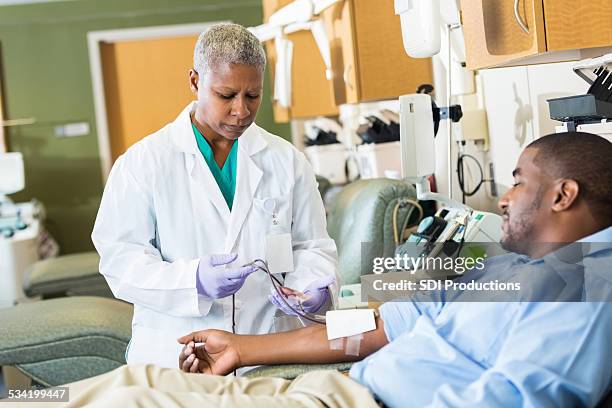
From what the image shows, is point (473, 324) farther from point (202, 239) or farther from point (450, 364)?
point (202, 239)

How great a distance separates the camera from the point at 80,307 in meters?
3.03

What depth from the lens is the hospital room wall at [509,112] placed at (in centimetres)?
245

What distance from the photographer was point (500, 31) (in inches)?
77.9

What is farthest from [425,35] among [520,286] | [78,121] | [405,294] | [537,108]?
[78,121]

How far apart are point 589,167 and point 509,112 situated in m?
1.43

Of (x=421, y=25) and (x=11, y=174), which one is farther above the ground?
(x=421, y=25)

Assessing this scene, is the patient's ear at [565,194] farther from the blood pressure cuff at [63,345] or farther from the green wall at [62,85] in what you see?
the green wall at [62,85]


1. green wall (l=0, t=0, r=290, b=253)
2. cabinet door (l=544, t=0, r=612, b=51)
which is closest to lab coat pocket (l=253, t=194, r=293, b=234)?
cabinet door (l=544, t=0, r=612, b=51)

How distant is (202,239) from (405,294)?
0.56 metres

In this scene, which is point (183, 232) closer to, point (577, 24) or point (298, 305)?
point (298, 305)

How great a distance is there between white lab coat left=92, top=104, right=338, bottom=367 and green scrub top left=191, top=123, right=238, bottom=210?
0.09ft

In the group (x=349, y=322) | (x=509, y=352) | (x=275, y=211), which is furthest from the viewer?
(x=275, y=211)

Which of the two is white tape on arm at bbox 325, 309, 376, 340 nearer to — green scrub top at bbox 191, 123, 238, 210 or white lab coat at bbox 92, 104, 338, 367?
white lab coat at bbox 92, 104, 338, 367

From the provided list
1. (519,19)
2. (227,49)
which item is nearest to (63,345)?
(227,49)
